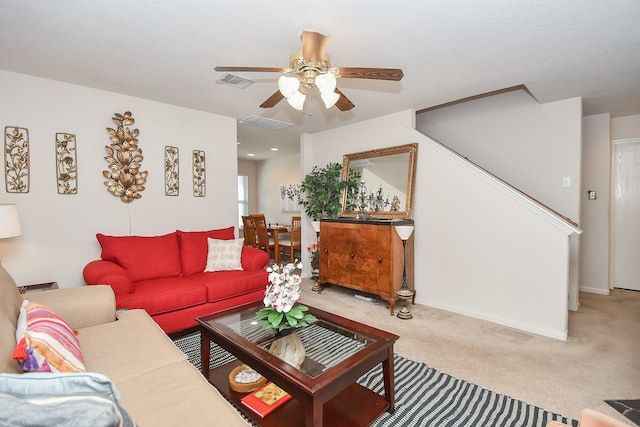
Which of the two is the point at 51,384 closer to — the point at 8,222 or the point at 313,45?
the point at 313,45

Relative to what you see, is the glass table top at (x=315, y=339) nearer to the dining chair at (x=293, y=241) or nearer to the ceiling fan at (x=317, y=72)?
the ceiling fan at (x=317, y=72)

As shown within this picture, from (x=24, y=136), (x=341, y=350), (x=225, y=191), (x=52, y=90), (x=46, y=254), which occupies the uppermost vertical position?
(x=52, y=90)

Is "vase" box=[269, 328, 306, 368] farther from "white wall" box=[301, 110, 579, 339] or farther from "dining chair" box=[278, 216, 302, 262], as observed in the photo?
"dining chair" box=[278, 216, 302, 262]

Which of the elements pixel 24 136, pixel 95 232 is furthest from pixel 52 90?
pixel 95 232

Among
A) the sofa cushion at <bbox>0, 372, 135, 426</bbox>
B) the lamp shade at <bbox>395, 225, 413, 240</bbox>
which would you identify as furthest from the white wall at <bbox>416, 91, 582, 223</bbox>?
the sofa cushion at <bbox>0, 372, 135, 426</bbox>

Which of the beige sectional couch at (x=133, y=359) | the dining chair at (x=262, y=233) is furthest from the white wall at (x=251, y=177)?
the beige sectional couch at (x=133, y=359)

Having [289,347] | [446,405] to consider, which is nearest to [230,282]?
[289,347]

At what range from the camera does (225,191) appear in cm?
407

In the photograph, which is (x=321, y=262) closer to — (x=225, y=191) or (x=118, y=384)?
(x=225, y=191)

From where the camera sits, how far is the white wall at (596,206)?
153 inches

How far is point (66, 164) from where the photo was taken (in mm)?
2912

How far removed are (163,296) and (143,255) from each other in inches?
24.5

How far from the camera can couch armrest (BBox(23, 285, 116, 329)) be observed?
1.83 meters

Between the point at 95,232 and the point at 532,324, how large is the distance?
4397 millimetres
